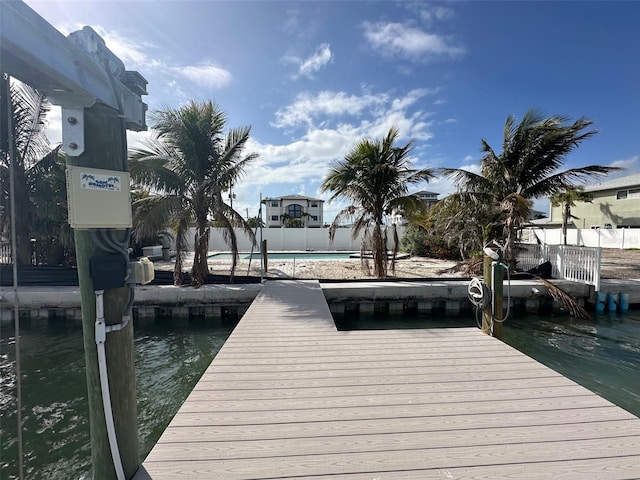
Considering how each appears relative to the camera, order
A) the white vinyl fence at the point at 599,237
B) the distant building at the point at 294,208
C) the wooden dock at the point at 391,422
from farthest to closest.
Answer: the distant building at the point at 294,208
the white vinyl fence at the point at 599,237
the wooden dock at the point at 391,422

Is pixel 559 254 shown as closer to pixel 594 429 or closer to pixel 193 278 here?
pixel 594 429

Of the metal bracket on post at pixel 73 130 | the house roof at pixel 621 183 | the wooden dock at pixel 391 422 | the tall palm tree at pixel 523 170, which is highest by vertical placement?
the house roof at pixel 621 183

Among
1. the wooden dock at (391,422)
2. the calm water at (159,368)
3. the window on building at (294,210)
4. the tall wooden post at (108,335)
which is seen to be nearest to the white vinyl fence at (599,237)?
the calm water at (159,368)

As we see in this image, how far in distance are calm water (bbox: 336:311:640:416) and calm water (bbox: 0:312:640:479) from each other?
2 cm

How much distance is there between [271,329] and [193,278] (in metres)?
4.43

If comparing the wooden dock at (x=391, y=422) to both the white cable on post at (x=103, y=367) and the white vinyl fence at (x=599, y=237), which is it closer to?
the white cable on post at (x=103, y=367)

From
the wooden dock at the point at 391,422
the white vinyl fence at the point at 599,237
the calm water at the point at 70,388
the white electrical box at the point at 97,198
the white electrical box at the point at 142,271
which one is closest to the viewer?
the white electrical box at the point at 97,198

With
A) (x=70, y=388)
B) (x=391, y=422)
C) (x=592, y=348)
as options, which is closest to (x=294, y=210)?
(x=592, y=348)

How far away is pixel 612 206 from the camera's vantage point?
22.5 m

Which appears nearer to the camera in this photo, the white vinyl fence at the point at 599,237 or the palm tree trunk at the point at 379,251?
the palm tree trunk at the point at 379,251

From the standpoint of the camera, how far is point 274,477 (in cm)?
167

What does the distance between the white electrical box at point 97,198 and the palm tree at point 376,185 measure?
24.2 ft

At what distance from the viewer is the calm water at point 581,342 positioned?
4246 millimetres

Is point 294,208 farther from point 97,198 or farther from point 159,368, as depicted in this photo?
point 97,198
